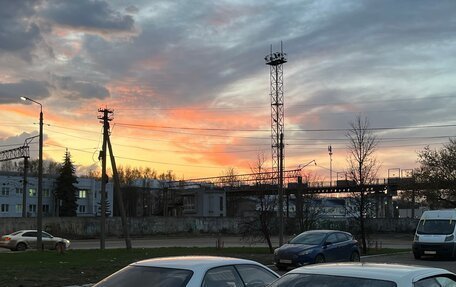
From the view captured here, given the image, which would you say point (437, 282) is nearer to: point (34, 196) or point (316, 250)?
point (316, 250)

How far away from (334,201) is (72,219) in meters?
66.5

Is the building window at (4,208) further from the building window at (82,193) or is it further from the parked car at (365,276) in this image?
the parked car at (365,276)

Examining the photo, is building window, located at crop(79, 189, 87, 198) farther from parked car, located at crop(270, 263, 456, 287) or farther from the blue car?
parked car, located at crop(270, 263, 456, 287)

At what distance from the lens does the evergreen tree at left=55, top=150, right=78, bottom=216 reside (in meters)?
104

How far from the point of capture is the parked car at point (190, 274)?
5.98m

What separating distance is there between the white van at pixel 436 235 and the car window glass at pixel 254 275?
21.5 metres

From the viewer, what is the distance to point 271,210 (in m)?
31.2

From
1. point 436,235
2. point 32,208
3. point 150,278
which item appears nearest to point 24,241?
point 436,235

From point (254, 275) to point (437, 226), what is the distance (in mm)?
22727

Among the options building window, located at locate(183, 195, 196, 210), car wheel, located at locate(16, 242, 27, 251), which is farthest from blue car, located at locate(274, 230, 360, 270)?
building window, located at locate(183, 195, 196, 210)

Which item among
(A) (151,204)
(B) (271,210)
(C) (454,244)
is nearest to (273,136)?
(B) (271,210)

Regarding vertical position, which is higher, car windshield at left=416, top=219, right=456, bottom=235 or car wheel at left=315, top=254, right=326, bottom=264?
car windshield at left=416, top=219, right=456, bottom=235

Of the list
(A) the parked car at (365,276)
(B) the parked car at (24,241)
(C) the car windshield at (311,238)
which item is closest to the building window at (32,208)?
(B) the parked car at (24,241)

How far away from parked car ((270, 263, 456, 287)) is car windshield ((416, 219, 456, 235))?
23044 millimetres
